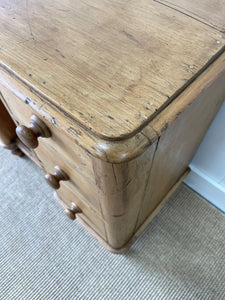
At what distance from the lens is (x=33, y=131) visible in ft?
1.28

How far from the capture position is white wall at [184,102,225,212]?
28.7 inches

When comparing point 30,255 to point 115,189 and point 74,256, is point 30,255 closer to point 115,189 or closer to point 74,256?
point 74,256

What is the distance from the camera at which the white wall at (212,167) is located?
73cm

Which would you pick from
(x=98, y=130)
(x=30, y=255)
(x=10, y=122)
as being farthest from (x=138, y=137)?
(x=30, y=255)

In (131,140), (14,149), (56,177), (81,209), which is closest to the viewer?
(131,140)

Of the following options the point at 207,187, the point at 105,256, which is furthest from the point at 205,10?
the point at 105,256

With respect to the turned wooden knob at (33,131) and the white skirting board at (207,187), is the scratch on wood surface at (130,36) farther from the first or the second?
the white skirting board at (207,187)

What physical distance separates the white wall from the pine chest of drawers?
11.9 inches

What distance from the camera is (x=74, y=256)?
878 mm

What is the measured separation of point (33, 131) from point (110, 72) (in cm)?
16

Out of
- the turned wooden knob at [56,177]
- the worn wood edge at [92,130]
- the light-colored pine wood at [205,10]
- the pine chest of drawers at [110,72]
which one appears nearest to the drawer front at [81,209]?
the turned wooden knob at [56,177]

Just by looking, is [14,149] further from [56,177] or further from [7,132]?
[56,177]

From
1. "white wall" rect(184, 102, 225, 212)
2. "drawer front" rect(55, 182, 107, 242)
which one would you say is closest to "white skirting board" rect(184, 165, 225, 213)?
"white wall" rect(184, 102, 225, 212)

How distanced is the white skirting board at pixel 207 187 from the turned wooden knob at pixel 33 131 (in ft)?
2.30
